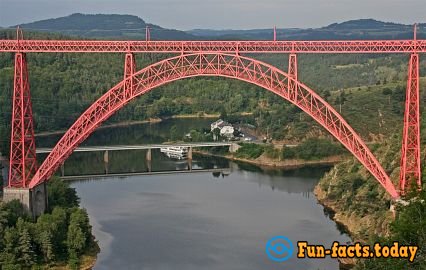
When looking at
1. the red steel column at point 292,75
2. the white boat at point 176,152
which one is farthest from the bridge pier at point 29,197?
the white boat at point 176,152

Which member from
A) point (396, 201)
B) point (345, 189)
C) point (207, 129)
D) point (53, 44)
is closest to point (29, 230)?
point (53, 44)

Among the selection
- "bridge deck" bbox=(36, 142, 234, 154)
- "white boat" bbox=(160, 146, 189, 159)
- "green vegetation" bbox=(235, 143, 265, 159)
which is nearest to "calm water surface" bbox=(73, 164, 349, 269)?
"green vegetation" bbox=(235, 143, 265, 159)

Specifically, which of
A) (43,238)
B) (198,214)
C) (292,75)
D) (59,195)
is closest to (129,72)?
(292,75)

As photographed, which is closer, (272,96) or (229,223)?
(229,223)

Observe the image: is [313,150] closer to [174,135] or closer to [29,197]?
[174,135]

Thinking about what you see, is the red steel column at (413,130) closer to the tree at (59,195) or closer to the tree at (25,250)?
the tree at (25,250)

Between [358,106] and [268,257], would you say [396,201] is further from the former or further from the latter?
[358,106]
